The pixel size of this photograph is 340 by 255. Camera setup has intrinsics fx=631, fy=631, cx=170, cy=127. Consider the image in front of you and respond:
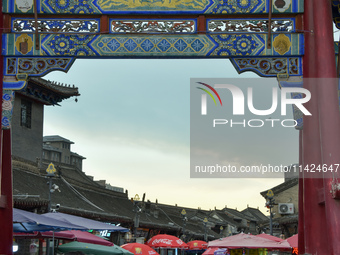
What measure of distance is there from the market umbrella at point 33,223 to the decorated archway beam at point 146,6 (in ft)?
11.6

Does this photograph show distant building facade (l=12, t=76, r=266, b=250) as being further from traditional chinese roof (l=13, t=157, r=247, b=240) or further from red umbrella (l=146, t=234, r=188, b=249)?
red umbrella (l=146, t=234, r=188, b=249)

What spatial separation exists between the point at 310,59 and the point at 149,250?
10.2 metres

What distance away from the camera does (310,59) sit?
22.1ft

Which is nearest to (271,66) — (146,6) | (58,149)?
(146,6)

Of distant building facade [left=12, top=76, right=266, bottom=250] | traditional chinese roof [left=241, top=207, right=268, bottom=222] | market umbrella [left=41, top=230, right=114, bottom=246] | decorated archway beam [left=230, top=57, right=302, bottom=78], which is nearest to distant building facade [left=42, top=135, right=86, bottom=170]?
distant building facade [left=12, top=76, right=266, bottom=250]

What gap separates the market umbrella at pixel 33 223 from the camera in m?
9.40

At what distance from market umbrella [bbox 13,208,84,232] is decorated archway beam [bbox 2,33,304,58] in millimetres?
3241

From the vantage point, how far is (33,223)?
9664 millimetres

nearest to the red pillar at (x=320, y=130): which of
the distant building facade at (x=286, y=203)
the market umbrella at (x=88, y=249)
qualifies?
the market umbrella at (x=88, y=249)

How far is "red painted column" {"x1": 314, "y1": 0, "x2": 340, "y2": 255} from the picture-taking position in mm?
5949

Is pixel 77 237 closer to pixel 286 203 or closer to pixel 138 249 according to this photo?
pixel 138 249

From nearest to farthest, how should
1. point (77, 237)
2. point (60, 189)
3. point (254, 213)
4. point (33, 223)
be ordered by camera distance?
1. point (33, 223)
2. point (77, 237)
3. point (60, 189)
4. point (254, 213)

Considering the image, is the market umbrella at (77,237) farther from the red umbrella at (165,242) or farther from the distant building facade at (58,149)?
the distant building facade at (58,149)

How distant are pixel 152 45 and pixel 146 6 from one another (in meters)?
0.46
